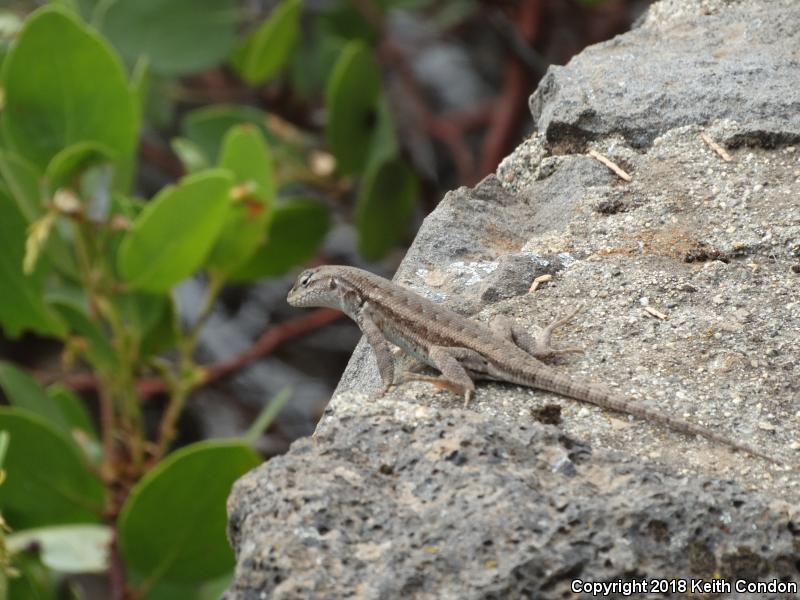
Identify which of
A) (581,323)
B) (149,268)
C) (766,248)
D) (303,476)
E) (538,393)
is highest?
(149,268)

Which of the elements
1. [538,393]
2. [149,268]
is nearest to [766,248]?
[538,393]

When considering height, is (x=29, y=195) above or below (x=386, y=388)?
above

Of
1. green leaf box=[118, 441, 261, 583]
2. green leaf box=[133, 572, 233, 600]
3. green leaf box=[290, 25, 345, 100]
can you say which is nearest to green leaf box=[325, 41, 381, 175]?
green leaf box=[290, 25, 345, 100]

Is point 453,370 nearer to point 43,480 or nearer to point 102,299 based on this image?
point 102,299

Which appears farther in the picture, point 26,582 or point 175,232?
point 175,232

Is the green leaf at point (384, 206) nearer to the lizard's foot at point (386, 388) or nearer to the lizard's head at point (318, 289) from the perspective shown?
the lizard's head at point (318, 289)

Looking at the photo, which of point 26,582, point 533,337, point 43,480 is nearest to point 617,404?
point 533,337

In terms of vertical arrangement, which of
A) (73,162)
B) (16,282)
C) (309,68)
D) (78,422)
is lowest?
(78,422)

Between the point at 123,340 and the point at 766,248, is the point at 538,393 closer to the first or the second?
the point at 766,248
